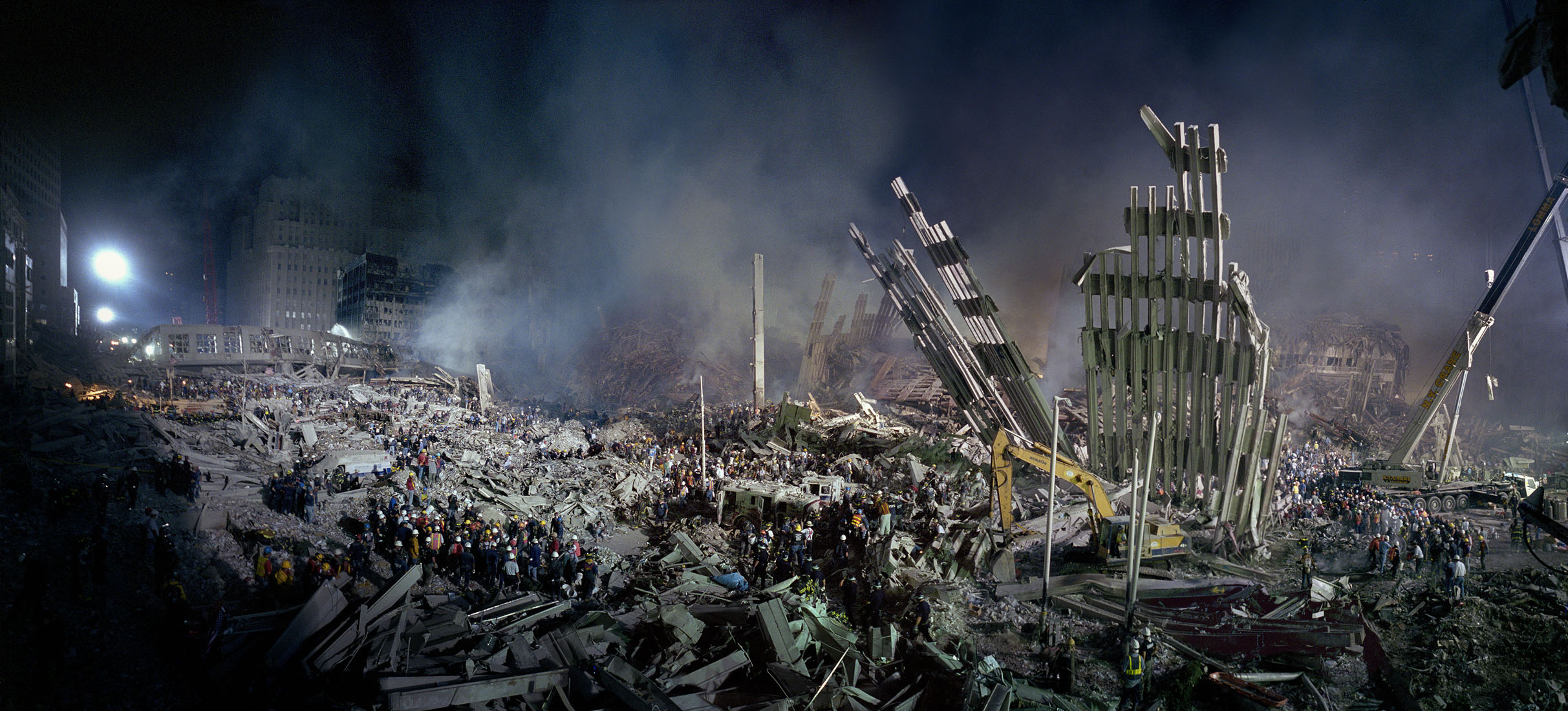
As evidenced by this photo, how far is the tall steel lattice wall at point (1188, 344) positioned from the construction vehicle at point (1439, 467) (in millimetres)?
10801

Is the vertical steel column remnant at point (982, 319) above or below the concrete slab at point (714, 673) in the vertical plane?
above

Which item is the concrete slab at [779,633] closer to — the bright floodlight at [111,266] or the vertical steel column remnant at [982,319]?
the vertical steel column remnant at [982,319]

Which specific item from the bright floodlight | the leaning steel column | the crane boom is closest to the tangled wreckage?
the crane boom

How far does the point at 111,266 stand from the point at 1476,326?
10227cm

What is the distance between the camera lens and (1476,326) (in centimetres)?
2648

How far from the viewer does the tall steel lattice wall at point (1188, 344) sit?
612 inches

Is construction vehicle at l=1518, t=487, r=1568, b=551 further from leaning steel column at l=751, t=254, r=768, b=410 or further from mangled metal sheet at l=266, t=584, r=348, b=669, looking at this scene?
leaning steel column at l=751, t=254, r=768, b=410

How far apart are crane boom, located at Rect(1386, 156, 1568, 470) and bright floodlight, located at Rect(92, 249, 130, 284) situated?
320 ft

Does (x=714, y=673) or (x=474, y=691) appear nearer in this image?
(x=474, y=691)

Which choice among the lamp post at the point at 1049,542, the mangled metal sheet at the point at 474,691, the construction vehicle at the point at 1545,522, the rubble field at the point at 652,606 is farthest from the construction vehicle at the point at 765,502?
the construction vehicle at the point at 1545,522

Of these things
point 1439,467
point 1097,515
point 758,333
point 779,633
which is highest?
point 758,333

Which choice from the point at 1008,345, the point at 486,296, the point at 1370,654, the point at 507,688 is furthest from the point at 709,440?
the point at 486,296

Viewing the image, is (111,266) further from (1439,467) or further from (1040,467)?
(1439,467)

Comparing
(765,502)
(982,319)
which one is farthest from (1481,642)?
(765,502)
